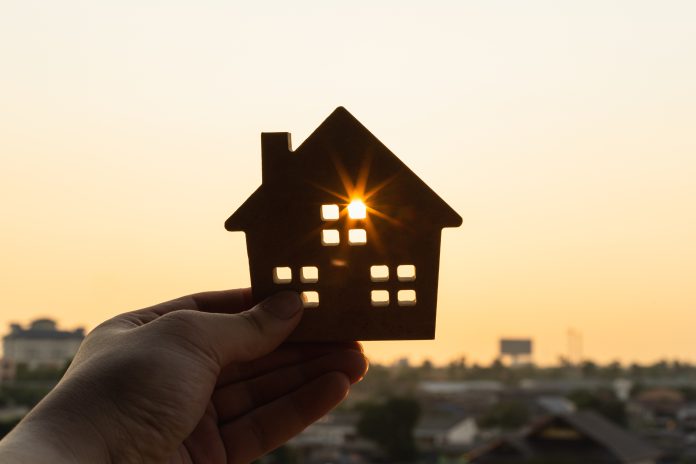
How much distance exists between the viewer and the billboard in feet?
408

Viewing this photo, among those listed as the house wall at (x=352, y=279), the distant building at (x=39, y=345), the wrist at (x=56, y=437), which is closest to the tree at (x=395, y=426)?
the distant building at (x=39, y=345)

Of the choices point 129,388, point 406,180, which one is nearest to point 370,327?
point 406,180

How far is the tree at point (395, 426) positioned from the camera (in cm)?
4859

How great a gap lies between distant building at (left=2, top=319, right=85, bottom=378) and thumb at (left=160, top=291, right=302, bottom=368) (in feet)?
251

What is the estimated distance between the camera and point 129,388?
2.98 meters

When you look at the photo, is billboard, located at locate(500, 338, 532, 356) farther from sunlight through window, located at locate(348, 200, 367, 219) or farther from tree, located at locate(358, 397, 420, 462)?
sunlight through window, located at locate(348, 200, 367, 219)

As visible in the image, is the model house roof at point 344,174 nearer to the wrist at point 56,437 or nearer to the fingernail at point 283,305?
the fingernail at point 283,305

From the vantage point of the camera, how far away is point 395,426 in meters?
49.1

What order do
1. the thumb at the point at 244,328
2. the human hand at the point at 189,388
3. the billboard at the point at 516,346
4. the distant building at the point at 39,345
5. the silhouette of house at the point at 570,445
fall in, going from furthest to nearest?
1. the billboard at the point at 516,346
2. the distant building at the point at 39,345
3. the silhouette of house at the point at 570,445
4. the thumb at the point at 244,328
5. the human hand at the point at 189,388

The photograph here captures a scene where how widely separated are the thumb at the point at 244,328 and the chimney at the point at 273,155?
41 cm

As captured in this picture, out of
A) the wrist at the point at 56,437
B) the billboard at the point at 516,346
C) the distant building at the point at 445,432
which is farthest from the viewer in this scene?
the billboard at the point at 516,346

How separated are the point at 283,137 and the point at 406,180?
0.45 m

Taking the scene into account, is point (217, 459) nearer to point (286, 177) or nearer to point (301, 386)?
point (301, 386)

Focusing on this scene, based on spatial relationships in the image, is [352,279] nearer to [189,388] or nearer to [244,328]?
[244,328]
